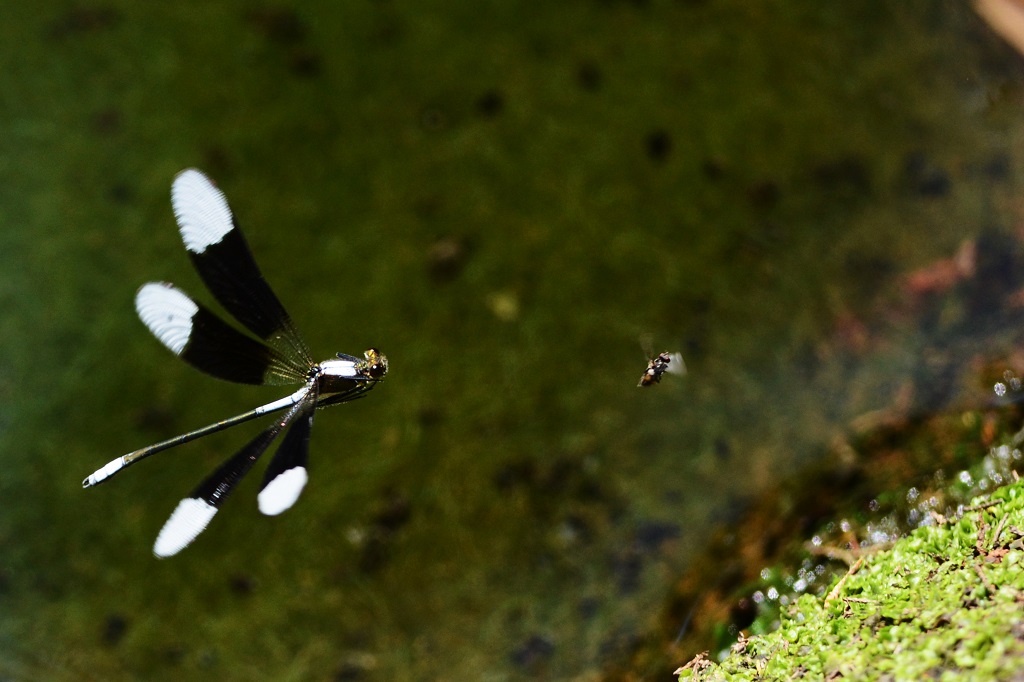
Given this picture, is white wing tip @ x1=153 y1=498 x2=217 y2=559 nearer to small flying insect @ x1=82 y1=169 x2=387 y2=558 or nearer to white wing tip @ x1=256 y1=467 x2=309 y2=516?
small flying insect @ x1=82 y1=169 x2=387 y2=558

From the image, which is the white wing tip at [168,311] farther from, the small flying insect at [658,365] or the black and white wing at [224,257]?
the small flying insect at [658,365]

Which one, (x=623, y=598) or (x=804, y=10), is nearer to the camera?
(x=623, y=598)

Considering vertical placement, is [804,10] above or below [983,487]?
above

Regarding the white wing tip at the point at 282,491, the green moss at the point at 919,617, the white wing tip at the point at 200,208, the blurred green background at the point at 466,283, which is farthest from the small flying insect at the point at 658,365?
the white wing tip at the point at 200,208

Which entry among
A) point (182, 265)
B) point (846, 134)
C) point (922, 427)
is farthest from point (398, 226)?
point (922, 427)

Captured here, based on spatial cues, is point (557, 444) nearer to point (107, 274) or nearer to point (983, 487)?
point (983, 487)

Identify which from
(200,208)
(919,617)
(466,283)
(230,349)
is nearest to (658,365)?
(466,283)
